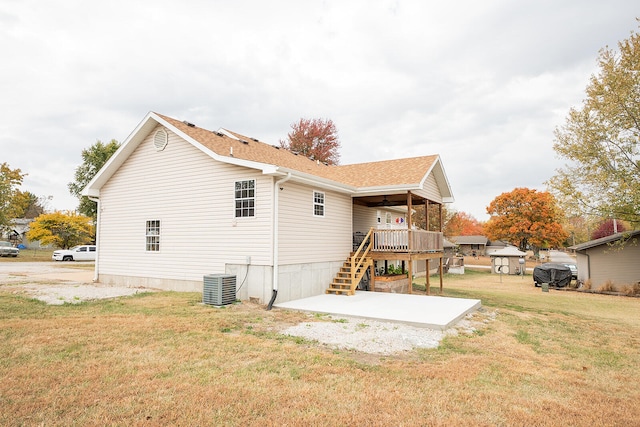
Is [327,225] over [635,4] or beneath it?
beneath

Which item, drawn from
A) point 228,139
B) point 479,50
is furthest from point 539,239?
point 228,139

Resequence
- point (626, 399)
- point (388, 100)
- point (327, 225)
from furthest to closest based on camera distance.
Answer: point (388, 100)
point (327, 225)
point (626, 399)

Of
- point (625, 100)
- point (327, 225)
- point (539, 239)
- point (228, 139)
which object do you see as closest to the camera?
point (327, 225)

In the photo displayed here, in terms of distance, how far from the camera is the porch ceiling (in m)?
16.1

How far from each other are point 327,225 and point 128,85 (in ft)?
34.6

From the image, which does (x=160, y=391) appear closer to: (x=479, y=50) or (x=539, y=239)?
(x=479, y=50)

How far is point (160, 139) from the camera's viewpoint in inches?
523

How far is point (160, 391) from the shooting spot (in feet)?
14.0

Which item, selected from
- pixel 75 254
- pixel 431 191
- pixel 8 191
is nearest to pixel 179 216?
pixel 431 191

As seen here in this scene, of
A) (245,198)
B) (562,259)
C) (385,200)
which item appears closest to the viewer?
(245,198)

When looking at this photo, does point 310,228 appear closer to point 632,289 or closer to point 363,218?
point 363,218

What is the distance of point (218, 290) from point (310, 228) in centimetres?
372

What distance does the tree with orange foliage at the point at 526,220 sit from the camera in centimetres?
4616

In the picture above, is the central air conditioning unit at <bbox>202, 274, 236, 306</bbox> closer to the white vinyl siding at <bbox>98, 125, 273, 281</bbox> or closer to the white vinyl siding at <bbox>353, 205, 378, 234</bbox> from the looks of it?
the white vinyl siding at <bbox>98, 125, 273, 281</bbox>
